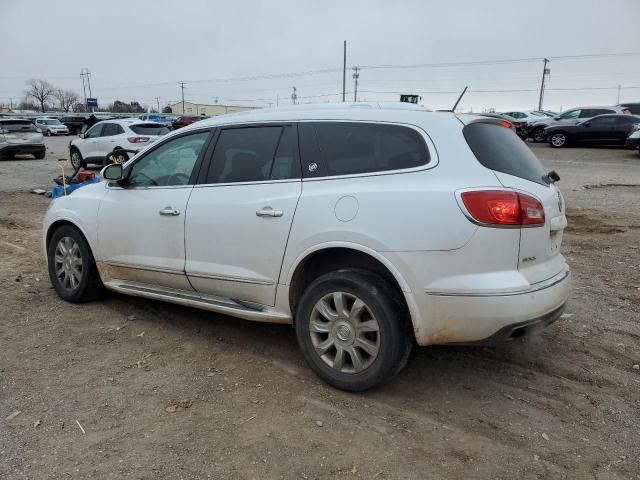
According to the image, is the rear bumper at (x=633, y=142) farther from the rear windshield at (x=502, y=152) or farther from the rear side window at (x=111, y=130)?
the rear windshield at (x=502, y=152)

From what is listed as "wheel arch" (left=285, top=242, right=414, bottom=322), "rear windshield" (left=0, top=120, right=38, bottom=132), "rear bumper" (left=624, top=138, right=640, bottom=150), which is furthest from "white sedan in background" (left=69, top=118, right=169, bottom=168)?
"rear bumper" (left=624, top=138, right=640, bottom=150)

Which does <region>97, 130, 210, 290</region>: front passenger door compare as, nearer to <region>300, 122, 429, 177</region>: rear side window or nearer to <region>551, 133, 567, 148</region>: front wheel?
<region>300, 122, 429, 177</region>: rear side window

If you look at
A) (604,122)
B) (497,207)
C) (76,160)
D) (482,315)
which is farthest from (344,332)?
(604,122)

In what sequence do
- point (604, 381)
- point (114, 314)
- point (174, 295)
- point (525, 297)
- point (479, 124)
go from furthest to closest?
point (114, 314)
point (174, 295)
point (604, 381)
point (479, 124)
point (525, 297)

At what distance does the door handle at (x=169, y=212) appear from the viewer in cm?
391

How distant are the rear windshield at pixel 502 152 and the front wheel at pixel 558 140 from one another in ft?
72.5

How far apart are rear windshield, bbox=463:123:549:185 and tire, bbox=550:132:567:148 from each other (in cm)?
2211

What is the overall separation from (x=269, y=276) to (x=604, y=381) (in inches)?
90.7

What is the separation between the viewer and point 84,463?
262 centimetres

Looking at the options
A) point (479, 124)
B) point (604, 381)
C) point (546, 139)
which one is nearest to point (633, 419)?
point (604, 381)

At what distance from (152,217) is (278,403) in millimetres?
1813

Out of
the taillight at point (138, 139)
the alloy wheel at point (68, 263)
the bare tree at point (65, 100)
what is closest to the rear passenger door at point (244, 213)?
the alloy wheel at point (68, 263)

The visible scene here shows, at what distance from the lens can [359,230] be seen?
303 cm

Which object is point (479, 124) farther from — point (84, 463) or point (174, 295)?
point (84, 463)
